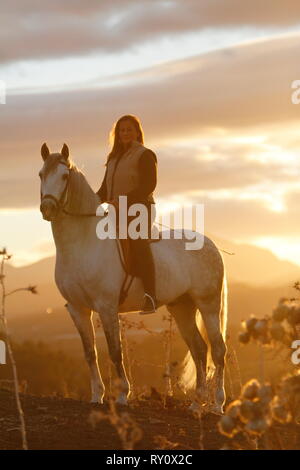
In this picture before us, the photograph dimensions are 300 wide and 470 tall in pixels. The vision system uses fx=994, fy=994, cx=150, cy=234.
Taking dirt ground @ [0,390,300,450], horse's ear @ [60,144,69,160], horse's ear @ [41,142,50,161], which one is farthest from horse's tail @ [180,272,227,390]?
horse's ear @ [41,142,50,161]

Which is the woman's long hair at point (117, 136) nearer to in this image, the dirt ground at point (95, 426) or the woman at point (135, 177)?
the woman at point (135, 177)

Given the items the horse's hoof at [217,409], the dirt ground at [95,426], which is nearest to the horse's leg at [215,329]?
the horse's hoof at [217,409]

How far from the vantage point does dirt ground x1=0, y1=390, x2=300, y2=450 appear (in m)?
9.66

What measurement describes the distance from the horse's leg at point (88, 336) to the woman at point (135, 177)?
761 millimetres

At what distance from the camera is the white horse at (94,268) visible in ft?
39.1

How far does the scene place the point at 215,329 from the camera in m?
14.2

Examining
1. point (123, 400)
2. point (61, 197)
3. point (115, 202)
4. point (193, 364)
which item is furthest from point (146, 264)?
point (193, 364)

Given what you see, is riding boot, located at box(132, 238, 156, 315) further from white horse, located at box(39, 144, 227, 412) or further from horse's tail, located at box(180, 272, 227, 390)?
horse's tail, located at box(180, 272, 227, 390)

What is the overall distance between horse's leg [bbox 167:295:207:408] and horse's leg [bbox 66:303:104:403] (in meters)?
1.73

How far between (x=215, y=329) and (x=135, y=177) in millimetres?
2709

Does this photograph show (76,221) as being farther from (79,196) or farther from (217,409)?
(217,409)
